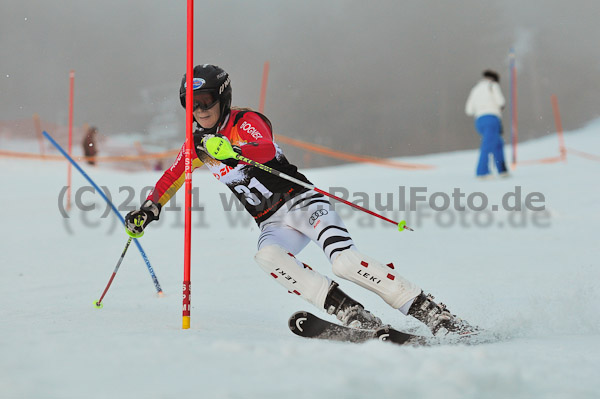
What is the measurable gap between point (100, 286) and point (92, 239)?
2.57 m

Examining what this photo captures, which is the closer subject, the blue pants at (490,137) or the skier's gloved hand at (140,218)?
the skier's gloved hand at (140,218)

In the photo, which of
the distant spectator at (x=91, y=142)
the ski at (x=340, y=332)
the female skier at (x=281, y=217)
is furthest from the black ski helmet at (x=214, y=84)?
the distant spectator at (x=91, y=142)

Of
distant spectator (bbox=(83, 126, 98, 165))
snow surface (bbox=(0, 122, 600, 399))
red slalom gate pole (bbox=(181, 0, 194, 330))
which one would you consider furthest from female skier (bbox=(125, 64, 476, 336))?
distant spectator (bbox=(83, 126, 98, 165))

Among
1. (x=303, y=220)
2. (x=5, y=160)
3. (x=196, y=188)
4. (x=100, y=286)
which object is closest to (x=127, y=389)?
(x=303, y=220)

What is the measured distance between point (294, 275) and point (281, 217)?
415mm

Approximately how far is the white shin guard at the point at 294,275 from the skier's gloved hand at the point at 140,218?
69 centimetres

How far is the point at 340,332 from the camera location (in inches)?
109

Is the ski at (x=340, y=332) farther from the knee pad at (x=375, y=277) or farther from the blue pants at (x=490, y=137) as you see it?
the blue pants at (x=490, y=137)

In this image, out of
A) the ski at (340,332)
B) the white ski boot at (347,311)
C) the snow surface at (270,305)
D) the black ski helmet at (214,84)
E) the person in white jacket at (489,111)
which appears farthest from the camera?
the person in white jacket at (489,111)

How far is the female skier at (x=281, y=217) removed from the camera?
9.48 feet

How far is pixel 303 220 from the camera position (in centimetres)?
317

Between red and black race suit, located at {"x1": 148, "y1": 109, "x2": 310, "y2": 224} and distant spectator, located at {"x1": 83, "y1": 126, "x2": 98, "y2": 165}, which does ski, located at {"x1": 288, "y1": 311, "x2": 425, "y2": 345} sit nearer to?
red and black race suit, located at {"x1": 148, "y1": 109, "x2": 310, "y2": 224}

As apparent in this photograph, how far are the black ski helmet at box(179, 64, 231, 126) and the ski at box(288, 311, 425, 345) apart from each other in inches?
46.5

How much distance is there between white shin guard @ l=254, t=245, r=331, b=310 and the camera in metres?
2.89
